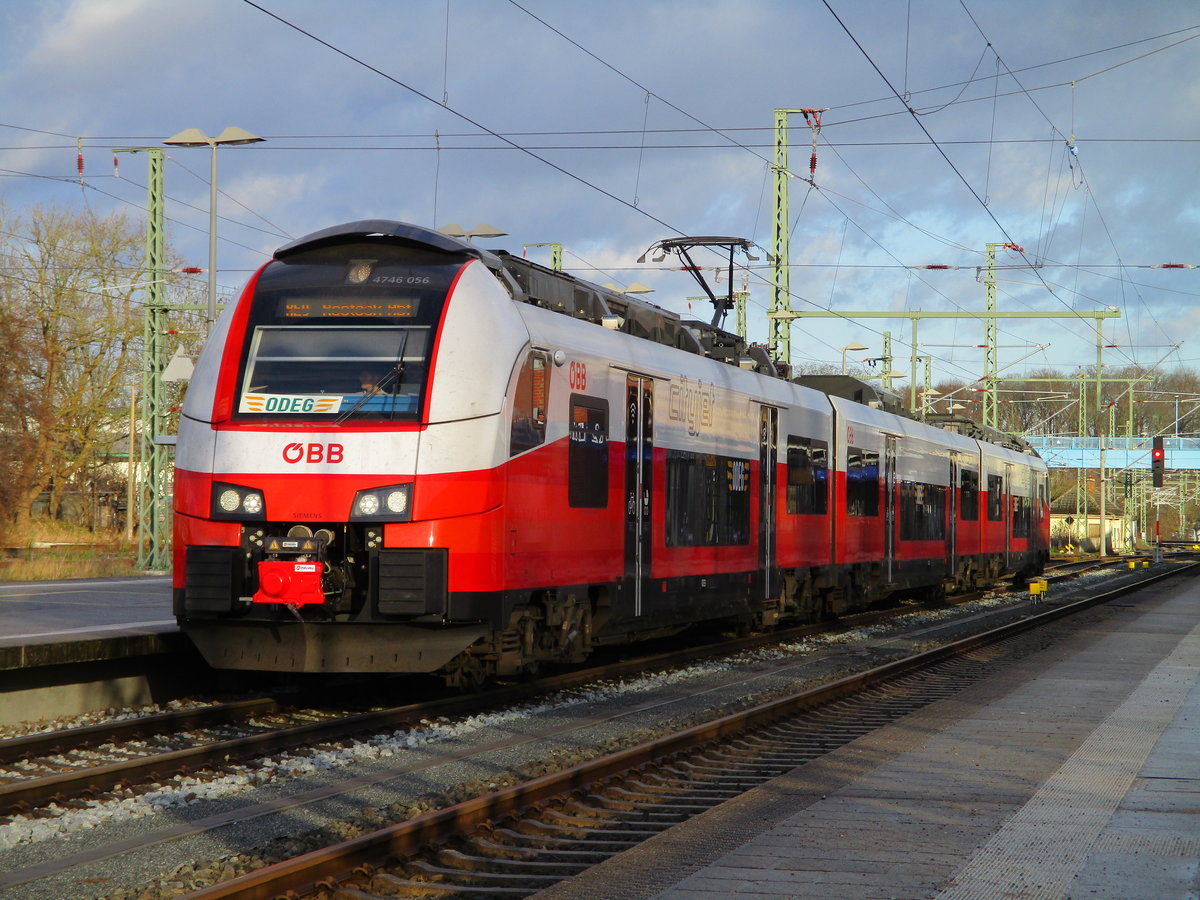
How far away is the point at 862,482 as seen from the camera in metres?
21.7

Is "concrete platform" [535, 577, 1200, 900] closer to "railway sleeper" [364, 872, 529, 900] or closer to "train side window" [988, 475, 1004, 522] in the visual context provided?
"railway sleeper" [364, 872, 529, 900]

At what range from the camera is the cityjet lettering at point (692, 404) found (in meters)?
14.3

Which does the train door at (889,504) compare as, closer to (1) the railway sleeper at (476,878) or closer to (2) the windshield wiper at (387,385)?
(2) the windshield wiper at (387,385)

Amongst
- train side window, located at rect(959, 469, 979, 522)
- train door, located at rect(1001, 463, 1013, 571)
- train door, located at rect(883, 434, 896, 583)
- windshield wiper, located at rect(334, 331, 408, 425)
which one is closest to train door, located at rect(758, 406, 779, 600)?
train door, located at rect(883, 434, 896, 583)

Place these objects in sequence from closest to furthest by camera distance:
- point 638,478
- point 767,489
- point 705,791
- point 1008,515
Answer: point 705,791 < point 638,478 < point 767,489 < point 1008,515

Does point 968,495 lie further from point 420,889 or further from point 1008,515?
point 420,889

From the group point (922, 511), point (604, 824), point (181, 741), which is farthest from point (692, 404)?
point (922, 511)

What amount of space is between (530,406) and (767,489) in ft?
21.9

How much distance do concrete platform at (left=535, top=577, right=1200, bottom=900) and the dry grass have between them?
72.0 ft

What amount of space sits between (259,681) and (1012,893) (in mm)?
8630

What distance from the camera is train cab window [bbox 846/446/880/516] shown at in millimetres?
21156

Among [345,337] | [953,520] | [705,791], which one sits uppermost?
[345,337]

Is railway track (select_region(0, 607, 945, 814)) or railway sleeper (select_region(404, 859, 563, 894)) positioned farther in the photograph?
railway track (select_region(0, 607, 945, 814))

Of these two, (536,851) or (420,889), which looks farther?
(536,851)
